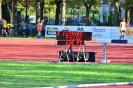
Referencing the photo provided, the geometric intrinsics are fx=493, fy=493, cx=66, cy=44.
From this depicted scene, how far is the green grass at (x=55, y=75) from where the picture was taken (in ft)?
43.6

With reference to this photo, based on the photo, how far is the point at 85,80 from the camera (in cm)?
1401

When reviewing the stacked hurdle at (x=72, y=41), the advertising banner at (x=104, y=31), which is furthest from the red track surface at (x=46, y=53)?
the advertising banner at (x=104, y=31)

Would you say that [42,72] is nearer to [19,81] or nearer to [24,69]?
[24,69]

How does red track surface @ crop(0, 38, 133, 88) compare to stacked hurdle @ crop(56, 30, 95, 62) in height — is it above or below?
below

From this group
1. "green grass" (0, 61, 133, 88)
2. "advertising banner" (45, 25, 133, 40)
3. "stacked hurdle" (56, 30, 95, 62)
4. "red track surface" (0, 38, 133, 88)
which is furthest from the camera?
"advertising banner" (45, 25, 133, 40)

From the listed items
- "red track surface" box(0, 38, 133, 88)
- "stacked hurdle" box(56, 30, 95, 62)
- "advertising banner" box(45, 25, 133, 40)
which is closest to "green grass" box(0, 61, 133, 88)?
"stacked hurdle" box(56, 30, 95, 62)

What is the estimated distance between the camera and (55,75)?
15.1 m

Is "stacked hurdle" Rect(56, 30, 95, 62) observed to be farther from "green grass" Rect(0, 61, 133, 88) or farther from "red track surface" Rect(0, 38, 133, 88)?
"green grass" Rect(0, 61, 133, 88)

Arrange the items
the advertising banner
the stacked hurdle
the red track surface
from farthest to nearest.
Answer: the advertising banner, the red track surface, the stacked hurdle

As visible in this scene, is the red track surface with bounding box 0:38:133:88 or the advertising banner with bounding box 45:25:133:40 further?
the advertising banner with bounding box 45:25:133:40

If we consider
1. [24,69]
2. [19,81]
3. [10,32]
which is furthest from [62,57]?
[10,32]

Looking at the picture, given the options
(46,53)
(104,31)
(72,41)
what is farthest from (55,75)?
(104,31)

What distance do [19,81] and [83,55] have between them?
813 centimetres

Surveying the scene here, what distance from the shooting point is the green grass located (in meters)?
13.3
